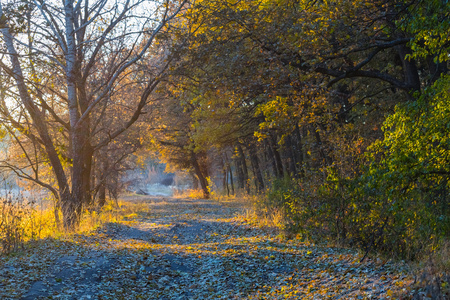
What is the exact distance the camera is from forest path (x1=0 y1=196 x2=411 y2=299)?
5719 mm

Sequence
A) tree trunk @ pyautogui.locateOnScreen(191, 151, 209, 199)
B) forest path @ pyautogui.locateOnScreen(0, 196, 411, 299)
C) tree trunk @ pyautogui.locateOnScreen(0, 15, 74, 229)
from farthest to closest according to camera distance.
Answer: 1. tree trunk @ pyautogui.locateOnScreen(191, 151, 209, 199)
2. tree trunk @ pyautogui.locateOnScreen(0, 15, 74, 229)
3. forest path @ pyautogui.locateOnScreen(0, 196, 411, 299)

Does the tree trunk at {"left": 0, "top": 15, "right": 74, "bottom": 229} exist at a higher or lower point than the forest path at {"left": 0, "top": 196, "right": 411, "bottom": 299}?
higher

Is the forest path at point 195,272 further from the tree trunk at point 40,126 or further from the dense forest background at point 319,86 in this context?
the tree trunk at point 40,126

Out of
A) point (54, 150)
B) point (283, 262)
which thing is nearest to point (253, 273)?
point (283, 262)

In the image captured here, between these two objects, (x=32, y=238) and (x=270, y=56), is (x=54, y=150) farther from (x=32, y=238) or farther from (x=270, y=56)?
(x=270, y=56)

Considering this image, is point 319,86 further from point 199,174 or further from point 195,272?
point 199,174

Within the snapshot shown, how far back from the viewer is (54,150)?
12758 millimetres

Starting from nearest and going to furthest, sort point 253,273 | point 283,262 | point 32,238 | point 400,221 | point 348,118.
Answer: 1. point 400,221
2. point 253,273
3. point 283,262
4. point 32,238
5. point 348,118

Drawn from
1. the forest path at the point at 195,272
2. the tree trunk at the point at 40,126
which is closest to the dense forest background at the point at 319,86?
the tree trunk at the point at 40,126

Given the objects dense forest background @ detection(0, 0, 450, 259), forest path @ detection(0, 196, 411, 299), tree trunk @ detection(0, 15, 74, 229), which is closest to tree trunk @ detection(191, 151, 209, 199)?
dense forest background @ detection(0, 0, 450, 259)

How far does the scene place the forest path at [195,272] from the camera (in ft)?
18.8

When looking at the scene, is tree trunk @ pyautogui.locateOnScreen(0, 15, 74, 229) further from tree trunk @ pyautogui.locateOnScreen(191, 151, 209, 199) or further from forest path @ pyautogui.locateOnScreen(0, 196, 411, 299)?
tree trunk @ pyautogui.locateOnScreen(191, 151, 209, 199)

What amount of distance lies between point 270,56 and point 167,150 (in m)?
21.4

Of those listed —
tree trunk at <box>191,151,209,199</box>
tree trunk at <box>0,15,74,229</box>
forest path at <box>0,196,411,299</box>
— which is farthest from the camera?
tree trunk at <box>191,151,209,199</box>
